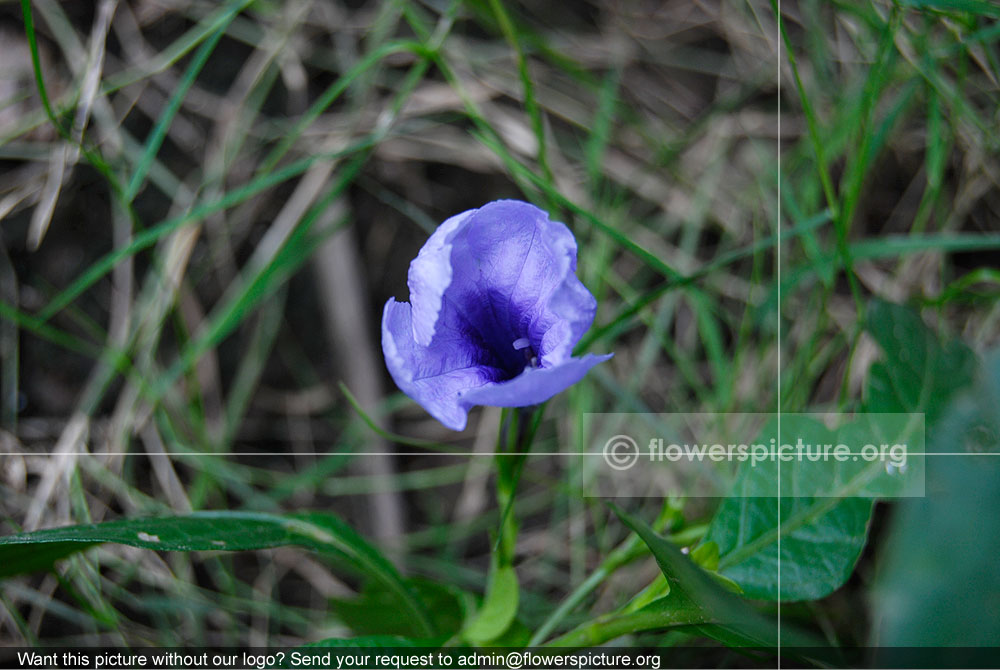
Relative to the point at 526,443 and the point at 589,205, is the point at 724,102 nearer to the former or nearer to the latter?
the point at 589,205

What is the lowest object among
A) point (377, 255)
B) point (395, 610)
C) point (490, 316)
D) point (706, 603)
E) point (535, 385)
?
point (395, 610)

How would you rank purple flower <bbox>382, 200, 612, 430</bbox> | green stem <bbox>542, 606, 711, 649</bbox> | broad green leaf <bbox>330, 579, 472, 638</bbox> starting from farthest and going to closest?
broad green leaf <bbox>330, 579, 472, 638</bbox> → green stem <bbox>542, 606, 711, 649</bbox> → purple flower <bbox>382, 200, 612, 430</bbox>

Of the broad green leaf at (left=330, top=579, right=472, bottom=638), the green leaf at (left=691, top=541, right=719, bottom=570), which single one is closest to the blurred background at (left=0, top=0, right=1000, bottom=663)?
the broad green leaf at (left=330, top=579, right=472, bottom=638)

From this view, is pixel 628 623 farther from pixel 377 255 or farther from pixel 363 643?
pixel 377 255

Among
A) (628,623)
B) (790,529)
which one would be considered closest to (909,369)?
(790,529)

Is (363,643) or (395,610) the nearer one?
(363,643)

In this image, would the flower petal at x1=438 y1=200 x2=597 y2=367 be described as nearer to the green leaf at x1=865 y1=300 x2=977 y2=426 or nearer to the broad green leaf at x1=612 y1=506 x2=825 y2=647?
the broad green leaf at x1=612 y1=506 x2=825 y2=647
